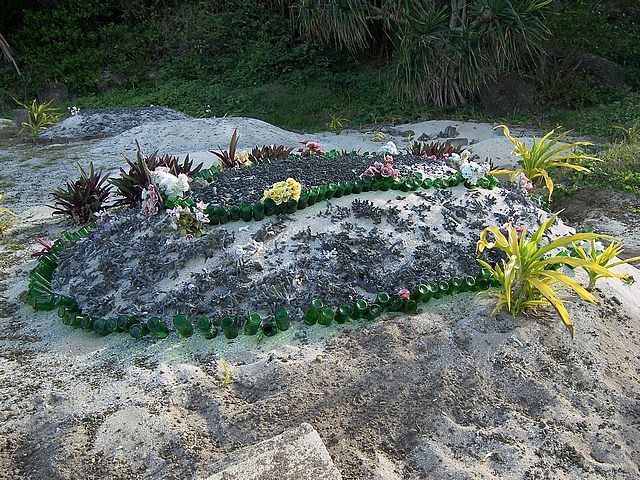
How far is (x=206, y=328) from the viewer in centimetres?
249

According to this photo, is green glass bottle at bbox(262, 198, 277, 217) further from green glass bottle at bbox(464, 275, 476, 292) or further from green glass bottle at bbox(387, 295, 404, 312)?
green glass bottle at bbox(464, 275, 476, 292)

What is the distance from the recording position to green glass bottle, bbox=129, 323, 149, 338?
99.2 inches

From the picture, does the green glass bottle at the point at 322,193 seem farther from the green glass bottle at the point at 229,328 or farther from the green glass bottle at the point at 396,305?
the green glass bottle at the point at 229,328

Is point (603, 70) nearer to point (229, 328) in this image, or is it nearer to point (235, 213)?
point (235, 213)

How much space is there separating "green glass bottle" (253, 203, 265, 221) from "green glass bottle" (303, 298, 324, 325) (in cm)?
68

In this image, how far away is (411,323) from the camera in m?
2.59

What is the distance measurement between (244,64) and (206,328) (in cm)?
990

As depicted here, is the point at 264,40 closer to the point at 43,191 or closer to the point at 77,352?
the point at 43,191

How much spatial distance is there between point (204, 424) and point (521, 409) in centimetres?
122

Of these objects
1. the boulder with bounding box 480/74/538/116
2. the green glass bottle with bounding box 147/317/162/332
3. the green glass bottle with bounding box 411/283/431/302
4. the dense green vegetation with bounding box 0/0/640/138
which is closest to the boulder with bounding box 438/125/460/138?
the dense green vegetation with bounding box 0/0/640/138

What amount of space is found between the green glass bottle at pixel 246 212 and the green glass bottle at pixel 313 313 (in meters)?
0.70

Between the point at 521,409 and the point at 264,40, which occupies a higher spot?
the point at 264,40

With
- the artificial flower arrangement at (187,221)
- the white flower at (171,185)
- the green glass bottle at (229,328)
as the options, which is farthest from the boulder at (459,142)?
the green glass bottle at (229,328)

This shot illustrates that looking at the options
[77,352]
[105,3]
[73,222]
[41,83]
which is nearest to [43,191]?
[73,222]
